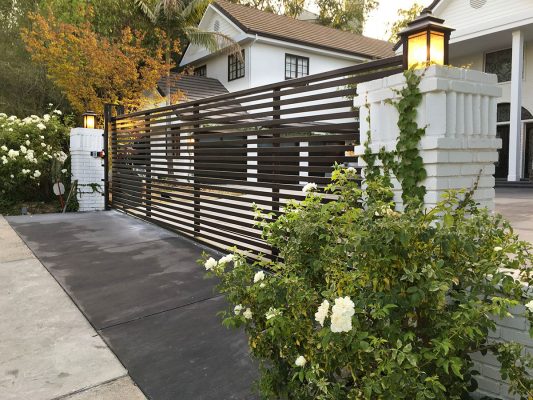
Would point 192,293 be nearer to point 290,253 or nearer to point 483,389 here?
point 290,253

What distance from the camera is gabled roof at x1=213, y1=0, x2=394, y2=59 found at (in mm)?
17422

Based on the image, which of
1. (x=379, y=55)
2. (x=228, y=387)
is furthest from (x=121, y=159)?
(x=379, y=55)

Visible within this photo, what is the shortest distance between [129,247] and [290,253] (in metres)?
4.02

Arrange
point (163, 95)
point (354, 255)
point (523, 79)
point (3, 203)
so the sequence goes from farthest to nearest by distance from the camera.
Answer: point (163, 95) < point (523, 79) < point (3, 203) < point (354, 255)

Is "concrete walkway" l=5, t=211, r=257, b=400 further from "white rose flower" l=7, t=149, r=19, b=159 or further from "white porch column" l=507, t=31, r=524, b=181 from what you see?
"white porch column" l=507, t=31, r=524, b=181

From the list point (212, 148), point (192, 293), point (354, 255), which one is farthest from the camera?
point (212, 148)

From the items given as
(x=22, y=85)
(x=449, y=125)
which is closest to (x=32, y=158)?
(x=449, y=125)

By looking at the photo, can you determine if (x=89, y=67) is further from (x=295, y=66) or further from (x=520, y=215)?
(x=520, y=215)

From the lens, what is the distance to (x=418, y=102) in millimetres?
2674

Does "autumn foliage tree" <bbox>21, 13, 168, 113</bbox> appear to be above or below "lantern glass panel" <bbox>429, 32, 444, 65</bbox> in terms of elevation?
above

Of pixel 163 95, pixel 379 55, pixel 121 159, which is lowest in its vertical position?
pixel 121 159

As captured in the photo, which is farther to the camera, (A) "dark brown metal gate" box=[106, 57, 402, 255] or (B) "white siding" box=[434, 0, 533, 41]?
(B) "white siding" box=[434, 0, 533, 41]

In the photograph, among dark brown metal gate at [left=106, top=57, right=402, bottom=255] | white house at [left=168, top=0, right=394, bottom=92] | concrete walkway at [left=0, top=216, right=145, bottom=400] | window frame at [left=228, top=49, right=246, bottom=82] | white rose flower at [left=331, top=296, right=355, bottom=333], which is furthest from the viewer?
window frame at [left=228, top=49, right=246, bottom=82]

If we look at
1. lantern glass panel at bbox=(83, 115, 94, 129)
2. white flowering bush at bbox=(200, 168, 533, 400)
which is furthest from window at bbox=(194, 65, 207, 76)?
white flowering bush at bbox=(200, 168, 533, 400)
